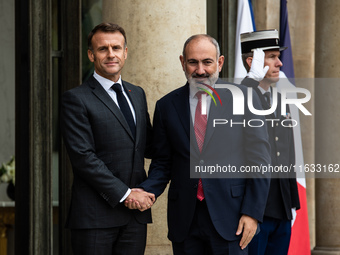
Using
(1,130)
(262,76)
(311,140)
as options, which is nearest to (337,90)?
(311,140)

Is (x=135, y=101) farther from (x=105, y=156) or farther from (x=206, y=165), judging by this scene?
(x=206, y=165)

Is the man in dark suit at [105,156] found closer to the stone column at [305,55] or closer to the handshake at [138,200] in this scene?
the handshake at [138,200]

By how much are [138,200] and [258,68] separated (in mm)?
1942

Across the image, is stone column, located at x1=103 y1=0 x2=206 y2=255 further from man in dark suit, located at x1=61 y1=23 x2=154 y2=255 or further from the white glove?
man in dark suit, located at x1=61 y1=23 x2=154 y2=255

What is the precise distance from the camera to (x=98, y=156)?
4.18 m

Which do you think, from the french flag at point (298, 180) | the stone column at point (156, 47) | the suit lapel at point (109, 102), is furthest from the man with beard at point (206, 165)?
the french flag at point (298, 180)

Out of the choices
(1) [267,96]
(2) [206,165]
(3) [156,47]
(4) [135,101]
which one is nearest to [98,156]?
(4) [135,101]

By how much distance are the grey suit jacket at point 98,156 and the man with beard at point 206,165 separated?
0.13 metres

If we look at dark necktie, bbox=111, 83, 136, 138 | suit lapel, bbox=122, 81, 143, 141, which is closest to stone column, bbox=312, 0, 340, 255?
suit lapel, bbox=122, 81, 143, 141

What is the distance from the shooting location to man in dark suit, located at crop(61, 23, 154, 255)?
13.4ft

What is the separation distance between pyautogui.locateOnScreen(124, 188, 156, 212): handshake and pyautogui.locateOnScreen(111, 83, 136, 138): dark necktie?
1.21 feet

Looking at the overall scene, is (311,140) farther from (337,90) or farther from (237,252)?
(237,252)

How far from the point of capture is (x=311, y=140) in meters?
9.66

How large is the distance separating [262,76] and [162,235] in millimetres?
1529
